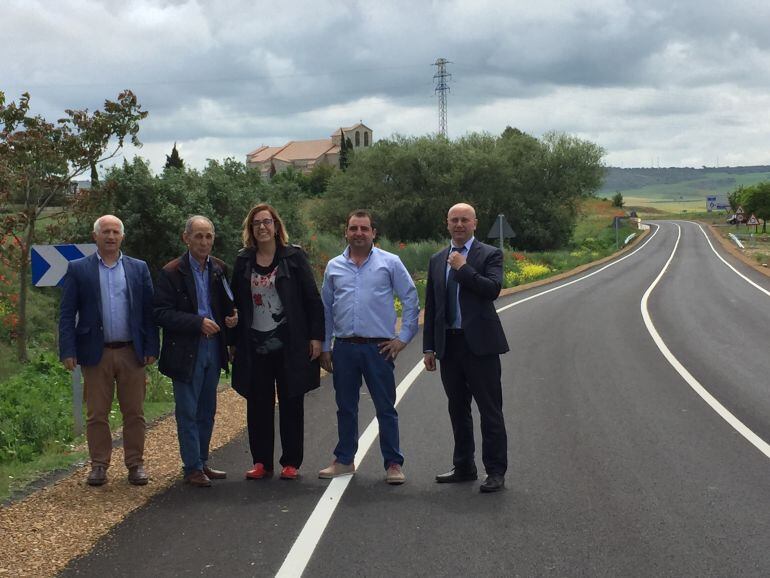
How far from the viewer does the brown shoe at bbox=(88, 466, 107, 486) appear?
6.46m

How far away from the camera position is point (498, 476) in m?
6.18

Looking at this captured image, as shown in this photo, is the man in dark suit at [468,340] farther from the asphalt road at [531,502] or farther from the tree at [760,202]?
the tree at [760,202]

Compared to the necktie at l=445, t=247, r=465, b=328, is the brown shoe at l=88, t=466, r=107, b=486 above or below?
below

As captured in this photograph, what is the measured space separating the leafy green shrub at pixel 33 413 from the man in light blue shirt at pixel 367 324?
122 inches

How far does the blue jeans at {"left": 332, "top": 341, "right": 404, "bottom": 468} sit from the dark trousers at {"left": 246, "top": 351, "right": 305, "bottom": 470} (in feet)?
1.09

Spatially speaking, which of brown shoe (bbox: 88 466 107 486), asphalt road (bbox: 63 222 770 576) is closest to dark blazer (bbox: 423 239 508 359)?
asphalt road (bbox: 63 222 770 576)

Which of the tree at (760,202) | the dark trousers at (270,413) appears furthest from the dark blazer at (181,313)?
the tree at (760,202)

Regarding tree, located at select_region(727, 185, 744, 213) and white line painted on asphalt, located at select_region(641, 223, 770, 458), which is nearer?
white line painted on asphalt, located at select_region(641, 223, 770, 458)

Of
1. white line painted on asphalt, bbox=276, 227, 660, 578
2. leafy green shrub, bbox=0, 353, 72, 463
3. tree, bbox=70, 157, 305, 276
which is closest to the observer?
white line painted on asphalt, bbox=276, 227, 660, 578

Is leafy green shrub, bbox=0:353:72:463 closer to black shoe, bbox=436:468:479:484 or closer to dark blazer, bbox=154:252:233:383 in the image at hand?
dark blazer, bbox=154:252:233:383

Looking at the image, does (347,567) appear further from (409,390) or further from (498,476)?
(409,390)

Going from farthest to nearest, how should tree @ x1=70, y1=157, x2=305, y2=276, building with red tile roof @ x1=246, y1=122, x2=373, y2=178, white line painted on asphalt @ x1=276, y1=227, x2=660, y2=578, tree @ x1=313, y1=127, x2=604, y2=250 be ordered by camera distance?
building with red tile roof @ x1=246, y1=122, x2=373, y2=178 → tree @ x1=313, y1=127, x2=604, y2=250 → tree @ x1=70, y1=157, x2=305, y2=276 → white line painted on asphalt @ x1=276, y1=227, x2=660, y2=578

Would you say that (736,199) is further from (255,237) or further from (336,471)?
(255,237)

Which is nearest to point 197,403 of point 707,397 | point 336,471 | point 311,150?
point 336,471
